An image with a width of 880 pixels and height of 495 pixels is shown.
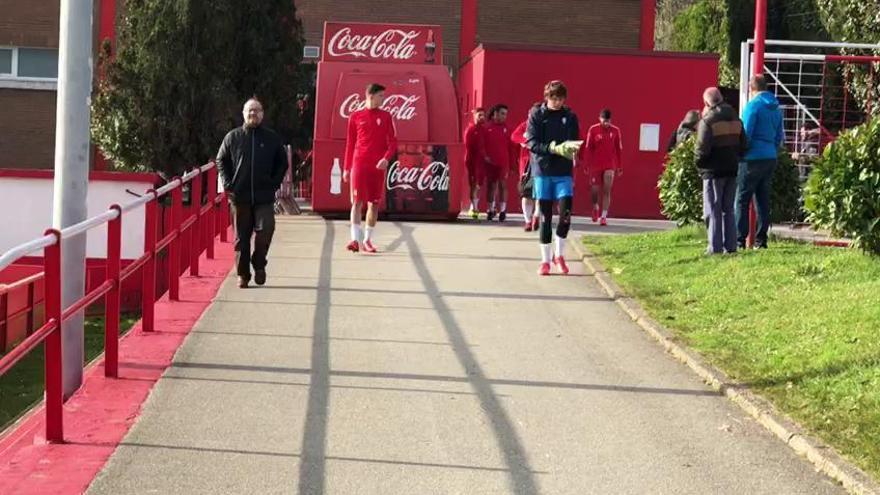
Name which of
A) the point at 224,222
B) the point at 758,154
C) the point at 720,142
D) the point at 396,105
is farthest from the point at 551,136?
the point at 396,105

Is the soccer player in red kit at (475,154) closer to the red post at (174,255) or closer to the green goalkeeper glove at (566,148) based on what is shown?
the green goalkeeper glove at (566,148)

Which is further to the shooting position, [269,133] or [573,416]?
[269,133]

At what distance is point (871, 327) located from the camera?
897cm

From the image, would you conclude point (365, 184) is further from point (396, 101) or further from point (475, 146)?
point (475, 146)

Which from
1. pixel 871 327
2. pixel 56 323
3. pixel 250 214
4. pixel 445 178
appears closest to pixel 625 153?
pixel 445 178

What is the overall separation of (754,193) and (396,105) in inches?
271

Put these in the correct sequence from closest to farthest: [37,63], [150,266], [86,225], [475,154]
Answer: [86,225], [150,266], [475,154], [37,63]

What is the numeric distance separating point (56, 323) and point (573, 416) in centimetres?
276

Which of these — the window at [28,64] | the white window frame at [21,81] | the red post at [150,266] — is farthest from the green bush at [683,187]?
the window at [28,64]

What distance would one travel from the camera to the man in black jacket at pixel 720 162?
13.0 m

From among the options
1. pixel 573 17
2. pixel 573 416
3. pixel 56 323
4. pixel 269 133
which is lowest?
pixel 573 416

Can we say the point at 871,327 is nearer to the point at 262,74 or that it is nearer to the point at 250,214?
the point at 250,214

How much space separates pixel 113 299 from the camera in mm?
8109

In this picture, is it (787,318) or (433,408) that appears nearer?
(433,408)
